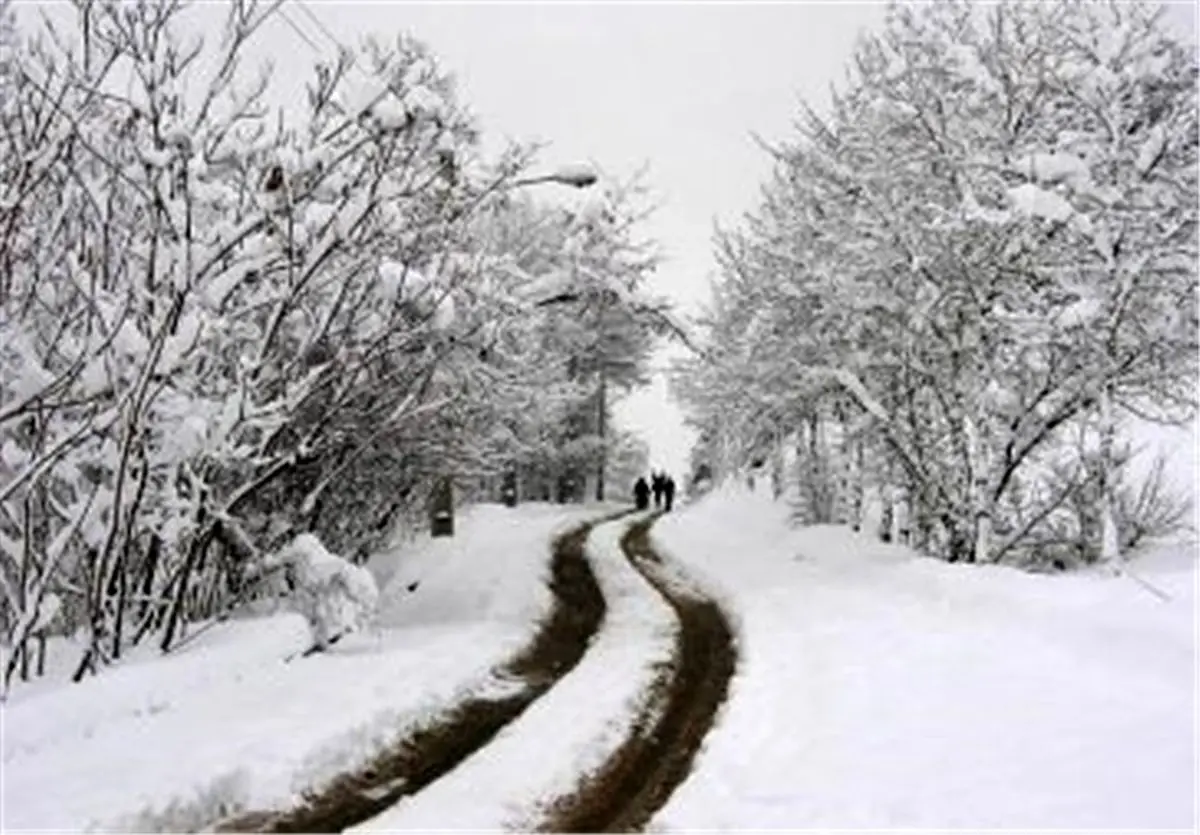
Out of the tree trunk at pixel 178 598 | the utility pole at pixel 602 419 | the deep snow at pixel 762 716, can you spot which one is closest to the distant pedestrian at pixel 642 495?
the utility pole at pixel 602 419

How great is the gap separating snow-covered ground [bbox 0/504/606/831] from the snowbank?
0.81 m

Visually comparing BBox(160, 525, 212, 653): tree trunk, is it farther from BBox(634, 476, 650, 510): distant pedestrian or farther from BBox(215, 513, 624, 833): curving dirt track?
BBox(634, 476, 650, 510): distant pedestrian

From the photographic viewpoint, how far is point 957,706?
1240 centimetres

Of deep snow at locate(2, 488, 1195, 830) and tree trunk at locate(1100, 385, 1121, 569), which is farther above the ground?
tree trunk at locate(1100, 385, 1121, 569)

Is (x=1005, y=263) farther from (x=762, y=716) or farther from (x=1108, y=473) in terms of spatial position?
(x=762, y=716)

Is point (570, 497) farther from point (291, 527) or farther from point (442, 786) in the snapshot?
point (442, 786)

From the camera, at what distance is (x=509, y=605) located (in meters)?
19.7

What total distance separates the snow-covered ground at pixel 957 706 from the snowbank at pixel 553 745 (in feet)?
2.94

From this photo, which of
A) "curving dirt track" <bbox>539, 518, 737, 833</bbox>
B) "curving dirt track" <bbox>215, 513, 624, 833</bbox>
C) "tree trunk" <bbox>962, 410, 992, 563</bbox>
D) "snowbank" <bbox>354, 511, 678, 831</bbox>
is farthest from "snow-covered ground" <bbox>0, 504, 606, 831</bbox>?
"tree trunk" <bbox>962, 410, 992, 563</bbox>

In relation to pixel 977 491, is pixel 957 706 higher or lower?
lower

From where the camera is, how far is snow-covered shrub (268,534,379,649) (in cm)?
1479

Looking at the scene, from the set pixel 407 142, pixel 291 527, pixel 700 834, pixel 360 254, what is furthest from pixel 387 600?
pixel 700 834

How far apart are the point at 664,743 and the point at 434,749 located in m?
1.86

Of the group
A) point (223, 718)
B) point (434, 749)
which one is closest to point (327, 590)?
point (223, 718)
